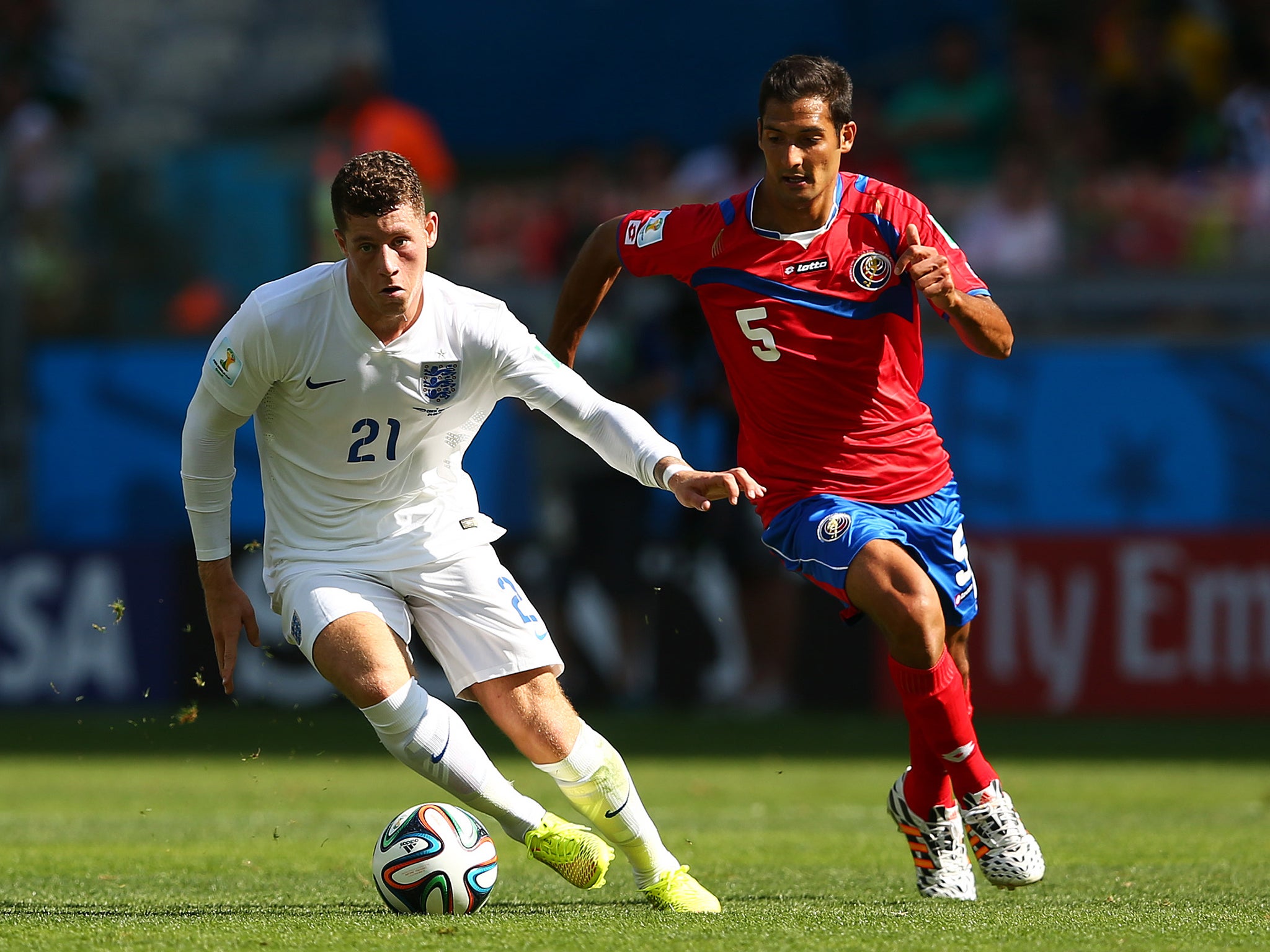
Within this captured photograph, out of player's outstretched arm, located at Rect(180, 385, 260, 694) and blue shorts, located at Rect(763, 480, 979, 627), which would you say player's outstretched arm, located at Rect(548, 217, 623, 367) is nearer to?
blue shorts, located at Rect(763, 480, 979, 627)

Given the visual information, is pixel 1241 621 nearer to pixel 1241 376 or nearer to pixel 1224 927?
pixel 1241 376

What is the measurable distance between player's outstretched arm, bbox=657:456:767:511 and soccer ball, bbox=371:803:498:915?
125cm

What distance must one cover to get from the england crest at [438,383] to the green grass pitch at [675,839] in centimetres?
150

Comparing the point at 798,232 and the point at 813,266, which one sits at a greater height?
the point at 798,232

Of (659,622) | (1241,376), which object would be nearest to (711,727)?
(659,622)

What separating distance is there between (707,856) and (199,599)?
6.83m

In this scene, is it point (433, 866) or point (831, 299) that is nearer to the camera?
point (433, 866)

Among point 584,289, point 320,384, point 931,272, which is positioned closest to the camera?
point 320,384

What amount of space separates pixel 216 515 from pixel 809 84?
7.39ft

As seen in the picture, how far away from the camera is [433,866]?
5.30 meters

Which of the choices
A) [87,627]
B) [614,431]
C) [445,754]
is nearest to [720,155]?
[87,627]

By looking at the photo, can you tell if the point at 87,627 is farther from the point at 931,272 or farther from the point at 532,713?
the point at 931,272

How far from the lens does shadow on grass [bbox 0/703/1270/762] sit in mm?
11023

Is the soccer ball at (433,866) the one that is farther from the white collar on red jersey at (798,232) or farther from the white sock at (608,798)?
the white collar on red jersey at (798,232)
